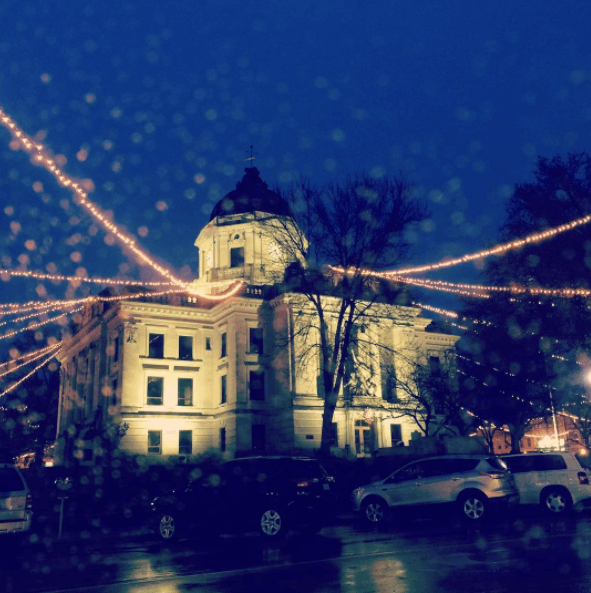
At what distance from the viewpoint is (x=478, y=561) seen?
9.37 metres

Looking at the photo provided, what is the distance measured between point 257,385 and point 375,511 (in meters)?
28.5

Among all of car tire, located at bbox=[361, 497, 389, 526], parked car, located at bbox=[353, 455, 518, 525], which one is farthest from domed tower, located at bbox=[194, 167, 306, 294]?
parked car, located at bbox=[353, 455, 518, 525]

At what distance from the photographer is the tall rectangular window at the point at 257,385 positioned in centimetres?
4491

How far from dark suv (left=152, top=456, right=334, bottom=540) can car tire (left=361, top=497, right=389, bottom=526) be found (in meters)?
2.37

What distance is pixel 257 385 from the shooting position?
45188 millimetres

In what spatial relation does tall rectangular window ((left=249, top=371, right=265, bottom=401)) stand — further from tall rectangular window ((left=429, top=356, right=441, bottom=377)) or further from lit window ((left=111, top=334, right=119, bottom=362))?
tall rectangular window ((left=429, top=356, right=441, bottom=377))

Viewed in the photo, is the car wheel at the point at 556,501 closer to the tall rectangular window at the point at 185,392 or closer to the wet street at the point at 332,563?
the wet street at the point at 332,563

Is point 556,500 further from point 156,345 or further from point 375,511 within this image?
point 156,345

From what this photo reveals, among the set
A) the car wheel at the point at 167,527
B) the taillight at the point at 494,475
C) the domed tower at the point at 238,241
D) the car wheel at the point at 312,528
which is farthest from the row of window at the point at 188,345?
the car wheel at the point at 167,527

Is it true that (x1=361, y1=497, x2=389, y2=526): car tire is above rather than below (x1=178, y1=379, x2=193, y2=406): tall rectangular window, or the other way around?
below

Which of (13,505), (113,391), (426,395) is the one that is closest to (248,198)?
(113,391)

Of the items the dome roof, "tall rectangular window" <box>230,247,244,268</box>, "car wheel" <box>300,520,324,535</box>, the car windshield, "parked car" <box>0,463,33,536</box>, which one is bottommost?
"car wheel" <box>300,520,324,535</box>

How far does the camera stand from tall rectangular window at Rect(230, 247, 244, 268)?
52125 mm

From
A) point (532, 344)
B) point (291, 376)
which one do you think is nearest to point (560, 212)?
point (532, 344)
